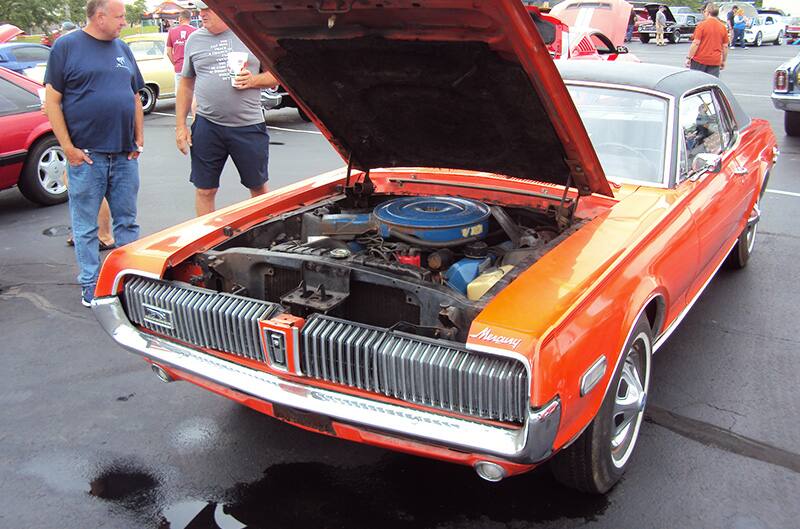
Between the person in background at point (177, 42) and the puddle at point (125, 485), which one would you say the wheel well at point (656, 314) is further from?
the person in background at point (177, 42)

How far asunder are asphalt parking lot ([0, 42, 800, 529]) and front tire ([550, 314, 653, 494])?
117 millimetres

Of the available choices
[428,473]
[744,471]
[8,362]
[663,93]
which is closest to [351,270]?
[428,473]

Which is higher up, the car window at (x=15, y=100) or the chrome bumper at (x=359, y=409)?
the car window at (x=15, y=100)

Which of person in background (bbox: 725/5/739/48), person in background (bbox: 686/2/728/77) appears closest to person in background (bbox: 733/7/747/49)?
person in background (bbox: 725/5/739/48)

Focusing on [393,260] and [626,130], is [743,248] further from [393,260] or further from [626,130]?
[393,260]

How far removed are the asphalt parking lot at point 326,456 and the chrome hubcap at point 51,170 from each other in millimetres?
2968

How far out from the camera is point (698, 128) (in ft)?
12.7

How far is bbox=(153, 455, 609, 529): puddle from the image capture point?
102 inches

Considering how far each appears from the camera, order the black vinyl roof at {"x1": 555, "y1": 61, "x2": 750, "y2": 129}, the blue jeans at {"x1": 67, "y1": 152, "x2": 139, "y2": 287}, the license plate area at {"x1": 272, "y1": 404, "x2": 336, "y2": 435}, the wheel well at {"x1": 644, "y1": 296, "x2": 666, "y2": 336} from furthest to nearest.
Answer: the blue jeans at {"x1": 67, "y1": 152, "x2": 139, "y2": 287} → the black vinyl roof at {"x1": 555, "y1": 61, "x2": 750, "y2": 129} → the wheel well at {"x1": 644, "y1": 296, "x2": 666, "y2": 336} → the license plate area at {"x1": 272, "y1": 404, "x2": 336, "y2": 435}

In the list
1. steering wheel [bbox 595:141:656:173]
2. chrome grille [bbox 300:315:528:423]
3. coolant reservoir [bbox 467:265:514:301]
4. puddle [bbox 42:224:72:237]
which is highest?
steering wheel [bbox 595:141:656:173]

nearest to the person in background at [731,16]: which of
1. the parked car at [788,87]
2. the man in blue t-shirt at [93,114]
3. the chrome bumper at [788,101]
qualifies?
the parked car at [788,87]

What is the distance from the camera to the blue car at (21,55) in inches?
490

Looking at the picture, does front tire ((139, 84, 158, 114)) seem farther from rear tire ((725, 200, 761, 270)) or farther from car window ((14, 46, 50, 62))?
rear tire ((725, 200, 761, 270))

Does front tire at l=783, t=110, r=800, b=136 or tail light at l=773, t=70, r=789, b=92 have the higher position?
tail light at l=773, t=70, r=789, b=92
